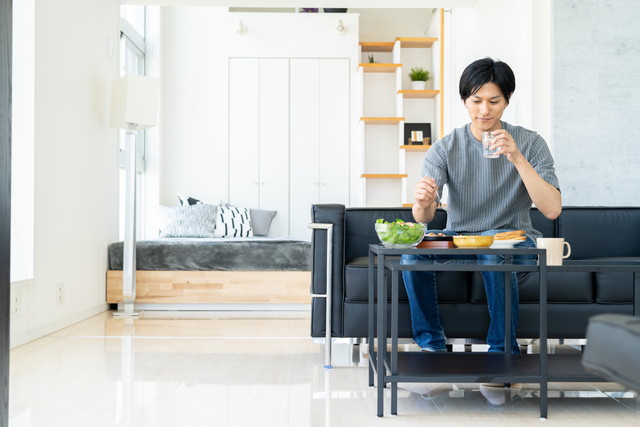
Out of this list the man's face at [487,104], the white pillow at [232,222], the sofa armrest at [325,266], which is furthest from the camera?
the white pillow at [232,222]

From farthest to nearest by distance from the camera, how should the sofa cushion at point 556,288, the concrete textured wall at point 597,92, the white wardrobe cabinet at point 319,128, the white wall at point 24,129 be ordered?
the white wardrobe cabinet at point 319,128, the concrete textured wall at point 597,92, the white wall at point 24,129, the sofa cushion at point 556,288

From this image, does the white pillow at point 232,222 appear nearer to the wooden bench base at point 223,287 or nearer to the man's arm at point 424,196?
the wooden bench base at point 223,287

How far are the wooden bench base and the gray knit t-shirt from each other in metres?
2.31

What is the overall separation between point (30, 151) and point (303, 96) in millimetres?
3463

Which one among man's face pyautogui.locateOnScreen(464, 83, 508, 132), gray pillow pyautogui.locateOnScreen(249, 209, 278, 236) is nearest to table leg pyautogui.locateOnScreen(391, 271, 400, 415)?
man's face pyautogui.locateOnScreen(464, 83, 508, 132)

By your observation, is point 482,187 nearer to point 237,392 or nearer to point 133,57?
point 237,392

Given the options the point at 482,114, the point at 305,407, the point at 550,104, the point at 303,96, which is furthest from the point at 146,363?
the point at 303,96

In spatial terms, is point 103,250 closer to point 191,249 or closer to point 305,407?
point 191,249

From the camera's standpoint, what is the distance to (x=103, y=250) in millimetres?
4410

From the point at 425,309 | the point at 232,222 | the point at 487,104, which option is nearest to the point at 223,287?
the point at 232,222

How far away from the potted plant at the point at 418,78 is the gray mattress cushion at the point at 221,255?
7.97 ft

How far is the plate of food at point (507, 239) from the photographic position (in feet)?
6.43

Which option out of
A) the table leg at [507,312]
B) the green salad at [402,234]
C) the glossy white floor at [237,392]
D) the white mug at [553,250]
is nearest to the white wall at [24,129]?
the glossy white floor at [237,392]

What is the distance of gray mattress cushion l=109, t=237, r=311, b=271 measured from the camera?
4.54 m
